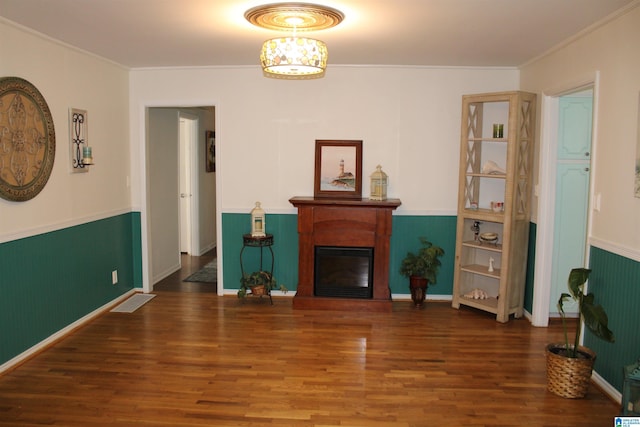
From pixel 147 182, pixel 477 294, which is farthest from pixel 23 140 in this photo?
pixel 477 294

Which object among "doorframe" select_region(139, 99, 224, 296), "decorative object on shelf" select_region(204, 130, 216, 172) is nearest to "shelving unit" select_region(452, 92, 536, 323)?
"doorframe" select_region(139, 99, 224, 296)

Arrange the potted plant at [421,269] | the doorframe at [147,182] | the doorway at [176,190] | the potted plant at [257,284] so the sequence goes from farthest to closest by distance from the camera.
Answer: the doorway at [176,190], the doorframe at [147,182], the potted plant at [257,284], the potted plant at [421,269]

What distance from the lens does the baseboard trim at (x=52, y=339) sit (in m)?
3.71

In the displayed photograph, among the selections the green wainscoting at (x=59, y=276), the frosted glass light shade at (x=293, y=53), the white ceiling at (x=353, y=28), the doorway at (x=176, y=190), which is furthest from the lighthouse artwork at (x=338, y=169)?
the frosted glass light shade at (x=293, y=53)

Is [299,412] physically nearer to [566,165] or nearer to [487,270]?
[487,270]

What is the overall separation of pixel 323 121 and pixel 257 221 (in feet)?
4.03

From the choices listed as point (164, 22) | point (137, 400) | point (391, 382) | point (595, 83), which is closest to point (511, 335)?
point (391, 382)

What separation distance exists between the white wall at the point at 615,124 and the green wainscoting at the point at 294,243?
74.8 inches

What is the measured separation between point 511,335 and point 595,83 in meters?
2.14

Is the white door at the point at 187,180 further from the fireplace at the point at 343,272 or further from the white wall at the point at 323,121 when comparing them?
the fireplace at the point at 343,272

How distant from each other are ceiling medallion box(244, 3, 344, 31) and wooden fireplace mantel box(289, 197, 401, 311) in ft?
6.24

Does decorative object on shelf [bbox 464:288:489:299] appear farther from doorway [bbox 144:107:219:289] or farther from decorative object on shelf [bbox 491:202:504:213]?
doorway [bbox 144:107:219:289]

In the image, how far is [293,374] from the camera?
3.66 m

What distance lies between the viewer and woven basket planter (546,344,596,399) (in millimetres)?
3311
